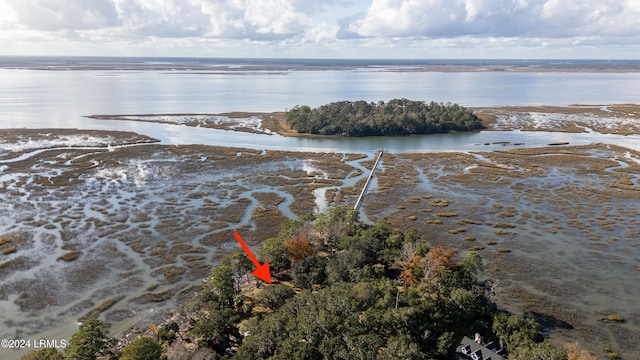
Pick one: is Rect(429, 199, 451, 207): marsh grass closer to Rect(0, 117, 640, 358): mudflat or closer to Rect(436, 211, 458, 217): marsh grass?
Rect(0, 117, 640, 358): mudflat

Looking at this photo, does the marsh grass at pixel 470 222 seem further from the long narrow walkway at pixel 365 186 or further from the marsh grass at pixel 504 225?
the long narrow walkway at pixel 365 186

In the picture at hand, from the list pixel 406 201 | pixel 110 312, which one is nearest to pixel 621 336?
pixel 406 201

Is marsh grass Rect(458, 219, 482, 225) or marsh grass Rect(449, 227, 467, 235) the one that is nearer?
marsh grass Rect(449, 227, 467, 235)

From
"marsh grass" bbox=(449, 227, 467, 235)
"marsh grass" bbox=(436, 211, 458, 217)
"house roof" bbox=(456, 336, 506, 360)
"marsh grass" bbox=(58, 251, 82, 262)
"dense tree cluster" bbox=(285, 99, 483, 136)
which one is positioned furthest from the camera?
"dense tree cluster" bbox=(285, 99, 483, 136)

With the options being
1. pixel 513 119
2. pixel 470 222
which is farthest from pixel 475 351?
pixel 513 119

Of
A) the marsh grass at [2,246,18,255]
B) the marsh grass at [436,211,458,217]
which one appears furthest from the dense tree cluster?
the marsh grass at [2,246,18,255]

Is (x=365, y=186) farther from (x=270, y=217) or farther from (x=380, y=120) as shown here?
(x=380, y=120)

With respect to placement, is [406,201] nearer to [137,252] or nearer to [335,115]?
[137,252]
